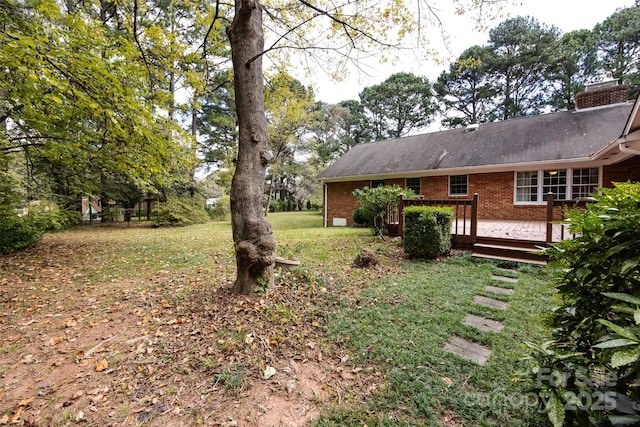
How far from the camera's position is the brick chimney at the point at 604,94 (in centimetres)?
1089

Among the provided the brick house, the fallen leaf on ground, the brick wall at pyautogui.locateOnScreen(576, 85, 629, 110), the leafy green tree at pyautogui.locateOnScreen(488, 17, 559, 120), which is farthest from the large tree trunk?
the leafy green tree at pyautogui.locateOnScreen(488, 17, 559, 120)

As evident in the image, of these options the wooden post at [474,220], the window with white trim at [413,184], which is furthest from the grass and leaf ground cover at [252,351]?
the window with white trim at [413,184]

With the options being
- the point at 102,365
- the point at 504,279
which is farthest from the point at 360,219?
the point at 102,365

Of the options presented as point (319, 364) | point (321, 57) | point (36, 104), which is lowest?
point (319, 364)

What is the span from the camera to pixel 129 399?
2148mm

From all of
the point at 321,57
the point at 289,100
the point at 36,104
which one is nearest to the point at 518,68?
the point at 289,100

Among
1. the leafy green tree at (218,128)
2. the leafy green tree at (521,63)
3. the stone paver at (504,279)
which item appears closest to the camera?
the stone paver at (504,279)

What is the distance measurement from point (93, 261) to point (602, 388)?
27.1 ft

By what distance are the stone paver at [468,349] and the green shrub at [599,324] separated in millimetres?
1278

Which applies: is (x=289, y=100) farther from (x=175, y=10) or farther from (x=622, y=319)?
(x=622, y=319)

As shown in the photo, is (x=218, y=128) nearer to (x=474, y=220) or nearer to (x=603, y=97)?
(x=474, y=220)

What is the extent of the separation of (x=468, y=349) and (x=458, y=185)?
10.6m

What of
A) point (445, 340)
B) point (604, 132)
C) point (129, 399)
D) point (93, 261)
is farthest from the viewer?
point (604, 132)

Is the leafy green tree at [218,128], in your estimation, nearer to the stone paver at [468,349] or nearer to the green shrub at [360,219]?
the green shrub at [360,219]
